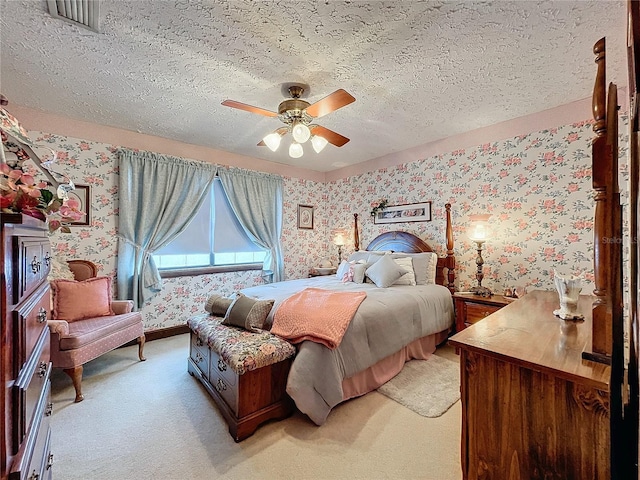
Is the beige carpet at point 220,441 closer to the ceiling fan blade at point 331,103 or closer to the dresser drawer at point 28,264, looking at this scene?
the dresser drawer at point 28,264

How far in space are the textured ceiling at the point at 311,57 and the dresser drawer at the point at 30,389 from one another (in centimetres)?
185

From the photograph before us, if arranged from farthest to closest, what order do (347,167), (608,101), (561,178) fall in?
(347,167), (561,178), (608,101)

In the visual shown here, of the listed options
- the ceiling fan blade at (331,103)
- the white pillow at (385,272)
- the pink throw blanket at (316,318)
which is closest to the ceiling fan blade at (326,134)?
the ceiling fan blade at (331,103)

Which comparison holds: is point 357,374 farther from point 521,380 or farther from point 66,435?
point 66,435

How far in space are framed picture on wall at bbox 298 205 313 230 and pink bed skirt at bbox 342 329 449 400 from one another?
2873 mm

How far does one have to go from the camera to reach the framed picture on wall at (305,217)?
16.6ft

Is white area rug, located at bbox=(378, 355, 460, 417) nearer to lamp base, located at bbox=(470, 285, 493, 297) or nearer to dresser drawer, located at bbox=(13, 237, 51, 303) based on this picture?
lamp base, located at bbox=(470, 285, 493, 297)

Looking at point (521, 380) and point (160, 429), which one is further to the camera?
point (160, 429)

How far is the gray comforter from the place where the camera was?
1941 millimetres

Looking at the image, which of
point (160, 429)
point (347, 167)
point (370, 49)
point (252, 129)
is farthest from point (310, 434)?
point (347, 167)

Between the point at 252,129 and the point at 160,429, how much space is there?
3.01 metres

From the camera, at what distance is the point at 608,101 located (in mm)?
1020

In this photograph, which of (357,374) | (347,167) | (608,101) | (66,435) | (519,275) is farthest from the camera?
(347,167)

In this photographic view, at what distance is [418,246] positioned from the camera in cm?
388
